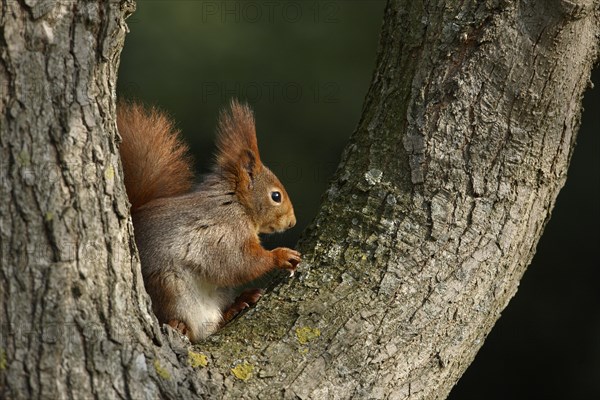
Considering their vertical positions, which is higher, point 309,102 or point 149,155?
point 309,102

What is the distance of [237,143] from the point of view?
2.63 meters

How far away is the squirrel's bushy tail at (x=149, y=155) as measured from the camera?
2463mm

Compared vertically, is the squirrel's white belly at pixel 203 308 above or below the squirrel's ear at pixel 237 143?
below

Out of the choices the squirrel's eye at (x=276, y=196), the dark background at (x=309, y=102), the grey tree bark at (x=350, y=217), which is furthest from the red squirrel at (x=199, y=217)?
the dark background at (x=309, y=102)

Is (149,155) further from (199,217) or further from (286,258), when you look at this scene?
(286,258)

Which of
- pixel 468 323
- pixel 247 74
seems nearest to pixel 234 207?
pixel 468 323

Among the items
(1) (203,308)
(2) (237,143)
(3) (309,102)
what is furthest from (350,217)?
(3) (309,102)

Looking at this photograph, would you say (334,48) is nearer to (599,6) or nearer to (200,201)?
(200,201)

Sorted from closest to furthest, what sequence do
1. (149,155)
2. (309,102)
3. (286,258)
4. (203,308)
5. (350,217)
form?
1. (350,217)
2. (286,258)
3. (203,308)
4. (149,155)
5. (309,102)

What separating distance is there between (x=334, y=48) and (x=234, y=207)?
9.33 ft

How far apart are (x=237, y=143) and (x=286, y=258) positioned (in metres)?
0.51

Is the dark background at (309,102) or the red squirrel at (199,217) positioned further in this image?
the dark background at (309,102)

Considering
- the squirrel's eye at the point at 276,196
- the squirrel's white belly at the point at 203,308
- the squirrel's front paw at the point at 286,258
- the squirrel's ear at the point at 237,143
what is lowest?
Result: the squirrel's white belly at the point at 203,308

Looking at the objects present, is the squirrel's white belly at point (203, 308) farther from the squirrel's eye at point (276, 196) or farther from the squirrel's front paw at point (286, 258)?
the squirrel's eye at point (276, 196)
